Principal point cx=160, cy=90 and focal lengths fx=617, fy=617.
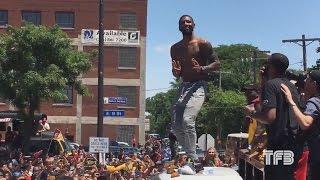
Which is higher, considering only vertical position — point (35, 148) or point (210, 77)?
point (210, 77)

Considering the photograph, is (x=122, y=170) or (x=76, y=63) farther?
(x=76, y=63)

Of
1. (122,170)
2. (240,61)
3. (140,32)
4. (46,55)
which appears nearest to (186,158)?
(122,170)

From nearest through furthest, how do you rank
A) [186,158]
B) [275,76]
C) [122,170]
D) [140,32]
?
[275,76], [186,158], [122,170], [140,32]

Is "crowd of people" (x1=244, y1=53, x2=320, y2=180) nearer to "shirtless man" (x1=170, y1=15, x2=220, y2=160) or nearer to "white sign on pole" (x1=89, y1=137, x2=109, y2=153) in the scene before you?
"shirtless man" (x1=170, y1=15, x2=220, y2=160)

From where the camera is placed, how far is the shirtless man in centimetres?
618

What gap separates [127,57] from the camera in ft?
161

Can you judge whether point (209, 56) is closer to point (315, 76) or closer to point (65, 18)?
point (315, 76)

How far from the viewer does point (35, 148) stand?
2303cm

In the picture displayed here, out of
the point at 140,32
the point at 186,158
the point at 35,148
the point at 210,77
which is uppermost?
the point at 140,32

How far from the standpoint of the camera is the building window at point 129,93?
48812 mm

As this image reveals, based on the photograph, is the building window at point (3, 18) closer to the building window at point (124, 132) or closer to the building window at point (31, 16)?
the building window at point (31, 16)

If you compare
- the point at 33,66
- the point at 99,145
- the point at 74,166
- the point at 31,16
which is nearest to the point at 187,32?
the point at 74,166

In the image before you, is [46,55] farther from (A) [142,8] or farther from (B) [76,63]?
(A) [142,8]

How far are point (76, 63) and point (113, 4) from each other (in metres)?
20.8
